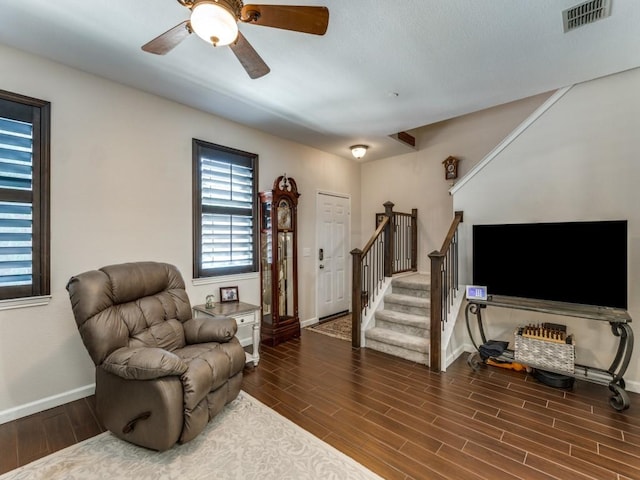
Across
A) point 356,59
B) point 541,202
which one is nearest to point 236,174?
point 356,59

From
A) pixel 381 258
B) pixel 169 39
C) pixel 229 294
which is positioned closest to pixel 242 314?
pixel 229 294

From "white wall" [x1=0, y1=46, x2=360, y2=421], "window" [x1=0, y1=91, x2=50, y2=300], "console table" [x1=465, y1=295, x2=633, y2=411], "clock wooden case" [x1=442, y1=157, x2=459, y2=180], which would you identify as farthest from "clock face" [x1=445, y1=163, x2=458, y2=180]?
"window" [x1=0, y1=91, x2=50, y2=300]

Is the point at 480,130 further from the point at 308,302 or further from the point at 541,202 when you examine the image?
the point at 308,302

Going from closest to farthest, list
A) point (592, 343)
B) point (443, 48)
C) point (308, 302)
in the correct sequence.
Answer: point (443, 48), point (592, 343), point (308, 302)

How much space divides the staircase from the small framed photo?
1770mm

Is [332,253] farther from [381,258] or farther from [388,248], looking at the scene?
[388,248]

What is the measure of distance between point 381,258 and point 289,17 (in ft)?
11.2

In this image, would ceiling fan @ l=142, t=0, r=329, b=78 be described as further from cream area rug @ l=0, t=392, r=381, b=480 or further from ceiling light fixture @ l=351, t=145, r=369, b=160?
ceiling light fixture @ l=351, t=145, r=369, b=160

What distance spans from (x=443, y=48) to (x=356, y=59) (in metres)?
0.70

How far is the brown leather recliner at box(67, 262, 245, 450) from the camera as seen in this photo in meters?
1.91

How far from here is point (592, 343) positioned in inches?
116

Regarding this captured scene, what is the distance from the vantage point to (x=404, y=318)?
384 centimetres

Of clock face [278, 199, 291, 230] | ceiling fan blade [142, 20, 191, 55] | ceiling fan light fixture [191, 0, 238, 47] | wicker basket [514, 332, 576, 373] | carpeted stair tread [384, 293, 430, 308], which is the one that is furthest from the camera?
clock face [278, 199, 291, 230]

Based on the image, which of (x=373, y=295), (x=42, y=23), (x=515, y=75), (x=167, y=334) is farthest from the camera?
(x=373, y=295)
